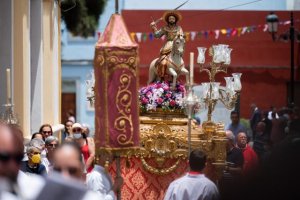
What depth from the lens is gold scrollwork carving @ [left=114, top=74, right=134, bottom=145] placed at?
9.59m

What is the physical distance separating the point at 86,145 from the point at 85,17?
23.5m

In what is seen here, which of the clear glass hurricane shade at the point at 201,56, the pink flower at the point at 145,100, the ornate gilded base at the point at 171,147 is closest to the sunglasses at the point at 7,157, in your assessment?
the ornate gilded base at the point at 171,147

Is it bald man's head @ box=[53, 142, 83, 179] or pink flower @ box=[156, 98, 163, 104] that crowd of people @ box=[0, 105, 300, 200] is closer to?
bald man's head @ box=[53, 142, 83, 179]

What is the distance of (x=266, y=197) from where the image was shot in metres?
7.44

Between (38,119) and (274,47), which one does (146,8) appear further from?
(38,119)

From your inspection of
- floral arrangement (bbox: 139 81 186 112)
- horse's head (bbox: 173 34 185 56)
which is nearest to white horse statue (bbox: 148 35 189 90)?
horse's head (bbox: 173 34 185 56)

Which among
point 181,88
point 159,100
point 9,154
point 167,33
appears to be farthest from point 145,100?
point 9,154

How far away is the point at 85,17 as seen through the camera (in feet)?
120

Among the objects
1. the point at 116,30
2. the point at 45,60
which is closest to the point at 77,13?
the point at 45,60

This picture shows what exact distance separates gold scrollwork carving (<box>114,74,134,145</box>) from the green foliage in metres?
25.2

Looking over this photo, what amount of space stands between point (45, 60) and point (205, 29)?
42.3 ft

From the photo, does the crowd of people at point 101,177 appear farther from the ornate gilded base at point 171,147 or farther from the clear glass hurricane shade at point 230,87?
the clear glass hurricane shade at point 230,87

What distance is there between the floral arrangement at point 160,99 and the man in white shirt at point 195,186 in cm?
386

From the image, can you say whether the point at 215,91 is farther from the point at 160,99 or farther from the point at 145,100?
the point at 145,100
